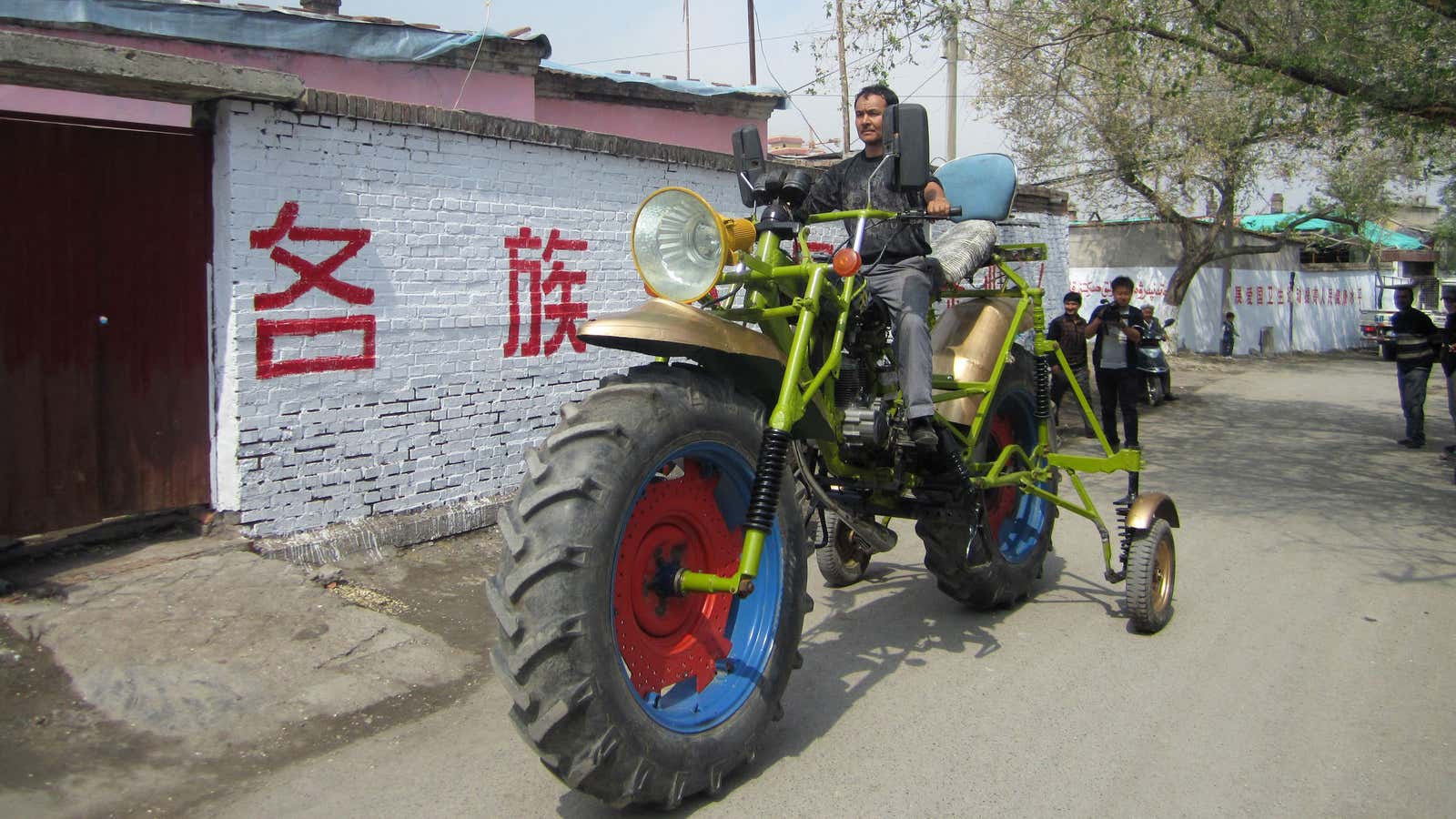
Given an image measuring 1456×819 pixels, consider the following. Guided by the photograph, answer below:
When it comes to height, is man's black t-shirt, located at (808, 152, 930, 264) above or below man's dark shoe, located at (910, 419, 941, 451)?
above

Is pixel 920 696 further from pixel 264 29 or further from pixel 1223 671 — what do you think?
pixel 264 29

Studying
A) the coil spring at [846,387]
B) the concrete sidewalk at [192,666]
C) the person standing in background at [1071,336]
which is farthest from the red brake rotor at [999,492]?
the person standing in background at [1071,336]

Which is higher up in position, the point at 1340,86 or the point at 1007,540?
the point at 1340,86

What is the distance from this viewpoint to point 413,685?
16.2 feet

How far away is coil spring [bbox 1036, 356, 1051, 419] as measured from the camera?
6062mm

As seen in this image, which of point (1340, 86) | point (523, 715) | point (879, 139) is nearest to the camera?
point (523, 715)

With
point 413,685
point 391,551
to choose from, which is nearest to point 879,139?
point 413,685

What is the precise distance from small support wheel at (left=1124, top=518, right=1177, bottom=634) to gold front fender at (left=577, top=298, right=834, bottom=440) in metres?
2.28

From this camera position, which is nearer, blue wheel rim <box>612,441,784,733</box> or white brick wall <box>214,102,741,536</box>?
blue wheel rim <box>612,441,784,733</box>

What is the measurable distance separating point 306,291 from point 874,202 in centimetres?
333

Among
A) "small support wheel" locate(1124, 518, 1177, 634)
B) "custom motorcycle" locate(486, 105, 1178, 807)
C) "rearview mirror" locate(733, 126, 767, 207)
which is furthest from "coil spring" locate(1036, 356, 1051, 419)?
"rearview mirror" locate(733, 126, 767, 207)

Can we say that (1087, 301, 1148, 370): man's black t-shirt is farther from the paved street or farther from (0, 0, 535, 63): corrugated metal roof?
(0, 0, 535, 63): corrugated metal roof

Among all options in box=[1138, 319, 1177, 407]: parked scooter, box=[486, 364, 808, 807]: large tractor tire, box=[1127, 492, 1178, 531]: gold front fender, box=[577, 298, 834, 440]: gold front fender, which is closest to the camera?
box=[486, 364, 808, 807]: large tractor tire

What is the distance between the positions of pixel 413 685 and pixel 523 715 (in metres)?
2.04
